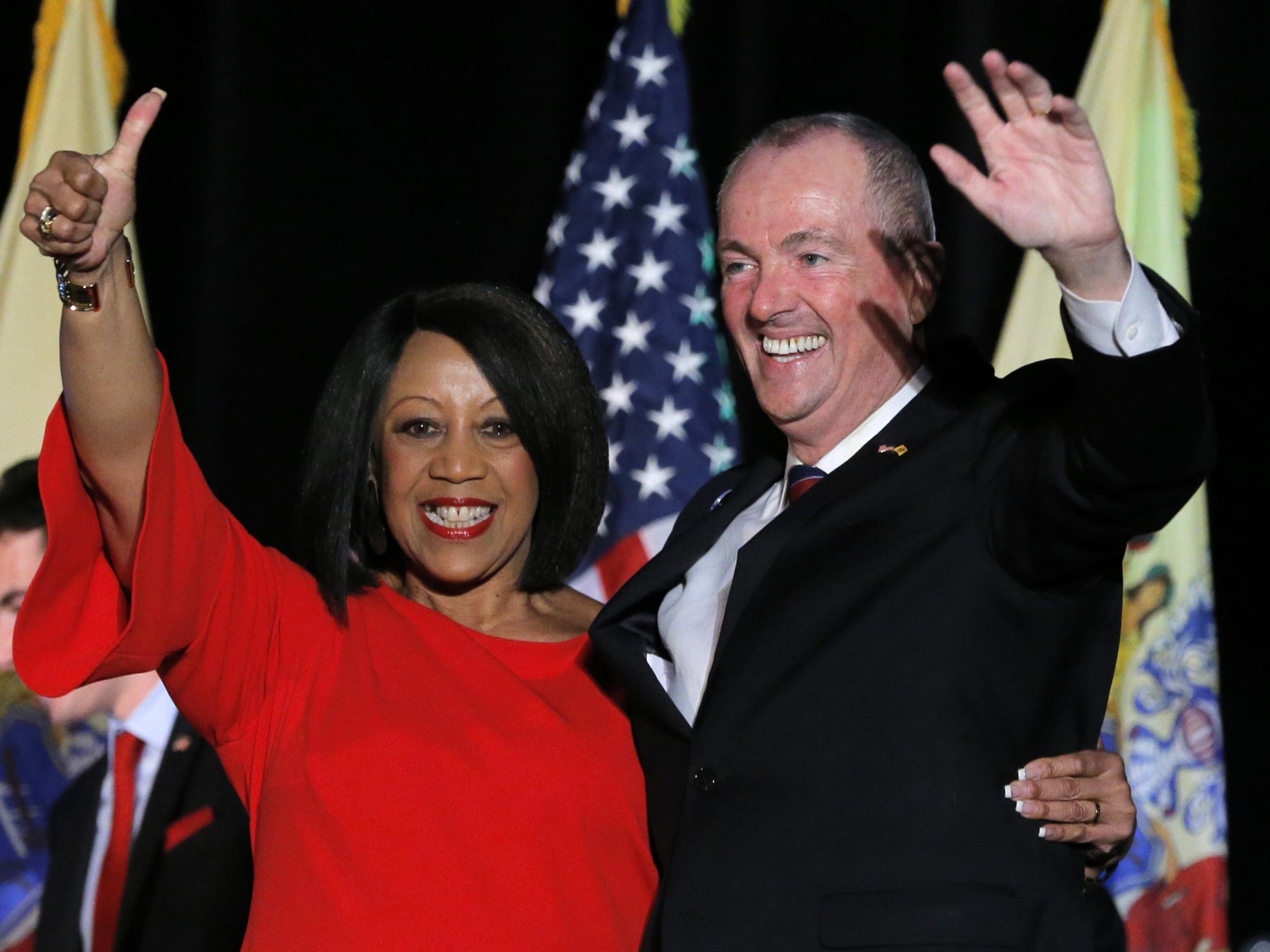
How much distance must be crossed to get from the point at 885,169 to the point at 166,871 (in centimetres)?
204

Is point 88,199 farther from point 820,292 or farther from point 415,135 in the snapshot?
point 415,135

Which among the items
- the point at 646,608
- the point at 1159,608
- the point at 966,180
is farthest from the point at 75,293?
the point at 1159,608

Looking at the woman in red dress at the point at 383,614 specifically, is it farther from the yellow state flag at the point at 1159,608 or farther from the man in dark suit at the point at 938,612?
the yellow state flag at the point at 1159,608

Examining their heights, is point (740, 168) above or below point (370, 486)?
above

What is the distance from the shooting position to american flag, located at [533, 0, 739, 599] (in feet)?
10.3

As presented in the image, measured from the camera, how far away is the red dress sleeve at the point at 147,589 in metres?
1.66

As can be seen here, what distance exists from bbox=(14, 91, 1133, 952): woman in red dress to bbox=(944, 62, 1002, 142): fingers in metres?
0.71

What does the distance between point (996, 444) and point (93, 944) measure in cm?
221

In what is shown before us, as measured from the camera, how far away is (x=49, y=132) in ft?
10.3

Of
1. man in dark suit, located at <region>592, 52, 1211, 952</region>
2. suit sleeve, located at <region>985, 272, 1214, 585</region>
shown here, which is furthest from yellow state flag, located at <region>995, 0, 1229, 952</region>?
suit sleeve, located at <region>985, 272, 1214, 585</region>

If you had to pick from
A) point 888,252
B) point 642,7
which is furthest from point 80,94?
point 888,252

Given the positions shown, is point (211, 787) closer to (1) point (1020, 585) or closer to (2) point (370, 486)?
(2) point (370, 486)

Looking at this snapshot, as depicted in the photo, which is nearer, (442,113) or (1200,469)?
(1200,469)

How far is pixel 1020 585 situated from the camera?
61.1 inches
